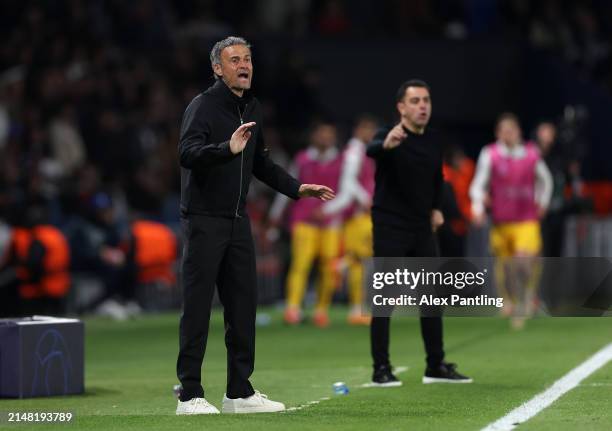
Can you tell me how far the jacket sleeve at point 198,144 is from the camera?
10039 millimetres

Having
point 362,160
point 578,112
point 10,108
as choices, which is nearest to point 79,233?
point 10,108

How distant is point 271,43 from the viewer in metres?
27.6

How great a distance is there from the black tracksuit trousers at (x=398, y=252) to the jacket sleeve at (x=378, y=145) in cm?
56

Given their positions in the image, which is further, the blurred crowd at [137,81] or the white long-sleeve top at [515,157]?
the blurred crowd at [137,81]

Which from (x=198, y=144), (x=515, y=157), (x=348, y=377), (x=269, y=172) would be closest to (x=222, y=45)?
(x=198, y=144)

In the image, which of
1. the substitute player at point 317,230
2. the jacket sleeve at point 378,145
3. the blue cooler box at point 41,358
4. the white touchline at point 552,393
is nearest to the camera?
the white touchline at point 552,393

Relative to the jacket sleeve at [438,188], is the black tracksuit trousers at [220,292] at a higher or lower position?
lower

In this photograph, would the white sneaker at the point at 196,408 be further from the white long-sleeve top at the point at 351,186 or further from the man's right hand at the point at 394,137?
the white long-sleeve top at the point at 351,186

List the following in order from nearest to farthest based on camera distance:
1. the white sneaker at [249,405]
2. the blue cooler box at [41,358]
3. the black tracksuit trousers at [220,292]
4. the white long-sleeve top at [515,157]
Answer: the black tracksuit trousers at [220,292] → the white sneaker at [249,405] → the blue cooler box at [41,358] → the white long-sleeve top at [515,157]

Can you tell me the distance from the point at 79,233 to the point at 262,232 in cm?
316

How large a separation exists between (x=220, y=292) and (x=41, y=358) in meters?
2.24

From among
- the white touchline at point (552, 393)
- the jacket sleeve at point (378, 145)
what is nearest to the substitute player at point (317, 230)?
the white touchline at point (552, 393)

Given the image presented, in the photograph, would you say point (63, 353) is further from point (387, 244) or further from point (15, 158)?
point (15, 158)

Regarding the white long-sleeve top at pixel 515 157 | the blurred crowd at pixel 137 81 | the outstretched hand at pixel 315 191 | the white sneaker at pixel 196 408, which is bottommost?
the white sneaker at pixel 196 408
